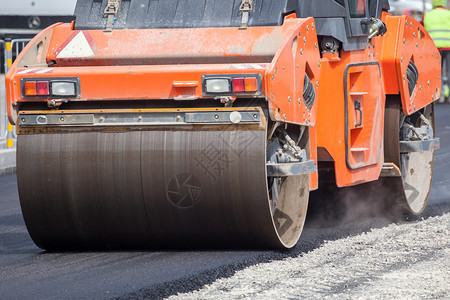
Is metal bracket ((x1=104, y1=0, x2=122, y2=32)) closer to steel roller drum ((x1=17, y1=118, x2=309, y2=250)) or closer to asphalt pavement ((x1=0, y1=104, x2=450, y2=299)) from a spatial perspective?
steel roller drum ((x1=17, y1=118, x2=309, y2=250))

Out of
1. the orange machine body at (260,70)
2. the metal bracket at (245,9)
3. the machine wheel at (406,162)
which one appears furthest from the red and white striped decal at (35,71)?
the machine wheel at (406,162)

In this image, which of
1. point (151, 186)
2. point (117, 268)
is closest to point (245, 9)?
point (151, 186)

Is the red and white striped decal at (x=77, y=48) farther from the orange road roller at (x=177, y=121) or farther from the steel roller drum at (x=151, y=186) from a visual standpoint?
the steel roller drum at (x=151, y=186)

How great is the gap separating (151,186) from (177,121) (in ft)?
1.28

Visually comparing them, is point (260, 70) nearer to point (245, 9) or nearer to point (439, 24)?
point (245, 9)

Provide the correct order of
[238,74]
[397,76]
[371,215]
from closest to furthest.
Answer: [238,74]
[397,76]
[371,215]

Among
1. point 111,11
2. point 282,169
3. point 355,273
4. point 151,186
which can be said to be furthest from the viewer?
point 111,11

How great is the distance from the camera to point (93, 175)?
5.92 meters

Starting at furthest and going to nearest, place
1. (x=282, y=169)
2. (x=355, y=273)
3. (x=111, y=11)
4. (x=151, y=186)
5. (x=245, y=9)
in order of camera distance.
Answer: (x=111, y=11) < (x=245, y=9) < (x=282, y=169) < (x=151, y=186) < (x=355, y=273)

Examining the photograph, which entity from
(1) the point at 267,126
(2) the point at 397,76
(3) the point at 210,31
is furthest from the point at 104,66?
(2) the point at 397,76

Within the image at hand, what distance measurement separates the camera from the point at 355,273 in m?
5.57

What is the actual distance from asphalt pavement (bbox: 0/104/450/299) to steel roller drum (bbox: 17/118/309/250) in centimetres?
11

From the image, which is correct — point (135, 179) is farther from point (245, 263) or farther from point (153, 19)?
point (153, 19)

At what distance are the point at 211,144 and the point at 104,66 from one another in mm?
890
